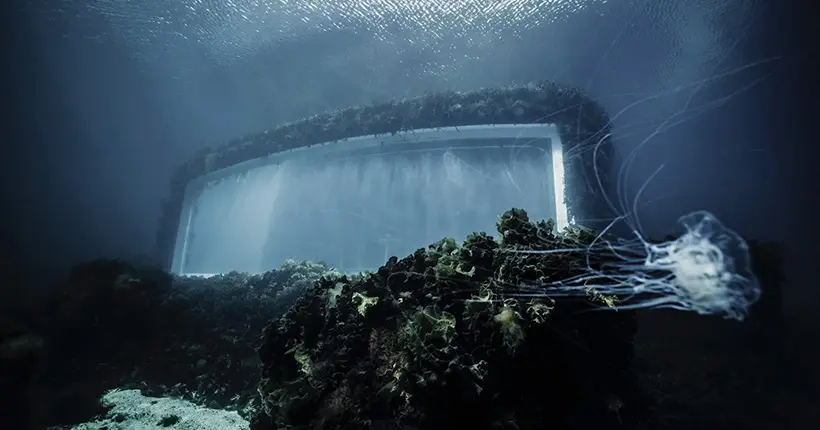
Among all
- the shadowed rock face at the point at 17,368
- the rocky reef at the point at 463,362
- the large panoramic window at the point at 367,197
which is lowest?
the shadowed rock face at the point at 17,368

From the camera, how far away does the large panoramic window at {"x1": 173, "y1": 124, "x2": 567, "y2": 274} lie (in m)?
9.48

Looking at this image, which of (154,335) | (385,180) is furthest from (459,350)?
(385,180)

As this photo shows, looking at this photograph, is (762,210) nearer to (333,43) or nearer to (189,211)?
(333,43)

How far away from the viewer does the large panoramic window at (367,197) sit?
373 inches

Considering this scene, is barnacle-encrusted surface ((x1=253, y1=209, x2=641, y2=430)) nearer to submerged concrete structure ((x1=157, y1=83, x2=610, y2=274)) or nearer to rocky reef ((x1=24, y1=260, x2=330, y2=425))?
rocky reef ((x1=24, y1=260, x2=330, y2=425))

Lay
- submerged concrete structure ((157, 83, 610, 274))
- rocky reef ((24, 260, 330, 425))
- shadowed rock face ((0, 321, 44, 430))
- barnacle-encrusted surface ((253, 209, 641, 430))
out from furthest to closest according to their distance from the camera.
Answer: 1. submerged concrete structure ((157, 83, 610, 274))
2. shadowed rock face ((0, 321, 44, 430))
3. rocky reef ((24, 260, 330, 425))
4. barnacle-encrusted surface ((253, 209, 641, 430))

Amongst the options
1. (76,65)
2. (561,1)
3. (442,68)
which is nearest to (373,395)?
(561,1)

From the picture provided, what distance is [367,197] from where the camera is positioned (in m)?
12.0

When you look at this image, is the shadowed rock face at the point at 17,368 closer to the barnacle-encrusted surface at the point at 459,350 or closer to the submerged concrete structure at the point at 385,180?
the barnacle-encrusted surface at the point at 459,350

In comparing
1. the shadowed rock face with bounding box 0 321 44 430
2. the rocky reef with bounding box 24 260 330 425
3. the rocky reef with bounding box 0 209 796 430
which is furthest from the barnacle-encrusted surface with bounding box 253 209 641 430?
the shadowed rock face with bounding box 0 321 44 430

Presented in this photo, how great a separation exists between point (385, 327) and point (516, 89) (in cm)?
832

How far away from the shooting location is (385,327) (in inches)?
127

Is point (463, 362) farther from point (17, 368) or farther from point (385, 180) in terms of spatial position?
point (17, 368)

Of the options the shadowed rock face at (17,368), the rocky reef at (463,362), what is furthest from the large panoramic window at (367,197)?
the shadowed rock face at (17,368)
